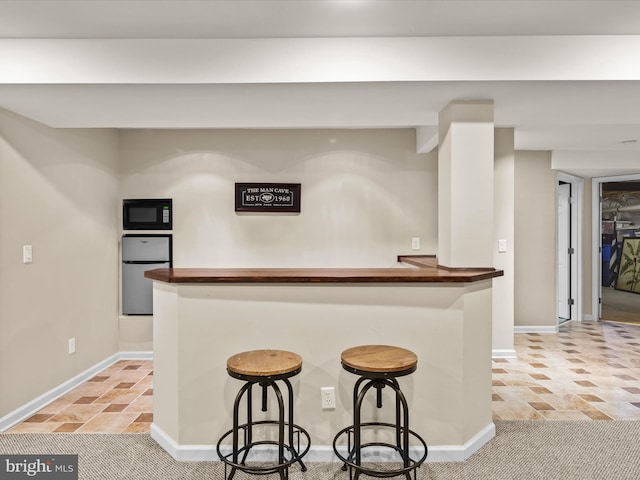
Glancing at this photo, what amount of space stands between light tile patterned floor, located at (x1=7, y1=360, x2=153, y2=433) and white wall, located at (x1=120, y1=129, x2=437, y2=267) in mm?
1229

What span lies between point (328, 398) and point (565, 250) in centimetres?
519

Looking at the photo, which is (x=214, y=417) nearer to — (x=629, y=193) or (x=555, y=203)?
(x=555, y=203)

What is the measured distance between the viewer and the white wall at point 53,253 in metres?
2.77

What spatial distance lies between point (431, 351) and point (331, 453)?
2.72 feet

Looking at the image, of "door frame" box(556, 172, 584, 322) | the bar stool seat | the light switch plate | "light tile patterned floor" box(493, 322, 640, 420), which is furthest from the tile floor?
the bar stool seat

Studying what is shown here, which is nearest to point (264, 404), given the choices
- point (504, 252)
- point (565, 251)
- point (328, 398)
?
point (328, 398)

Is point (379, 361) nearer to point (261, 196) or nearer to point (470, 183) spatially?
point (470, 183)

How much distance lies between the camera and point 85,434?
262 centimetres

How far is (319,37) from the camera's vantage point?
232 centimetres

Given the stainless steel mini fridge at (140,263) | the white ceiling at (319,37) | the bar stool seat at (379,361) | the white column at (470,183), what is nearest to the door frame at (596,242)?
the white ceiling at (319,37)

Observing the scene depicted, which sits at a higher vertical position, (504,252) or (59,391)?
(504,252)

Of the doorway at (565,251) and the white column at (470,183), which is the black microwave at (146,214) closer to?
the white column at (470,183)

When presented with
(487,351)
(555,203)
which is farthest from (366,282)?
(555,203)

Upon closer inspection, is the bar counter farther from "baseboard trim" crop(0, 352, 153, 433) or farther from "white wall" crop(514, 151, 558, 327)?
"white wall" crop(514, 151, 558, 327)
